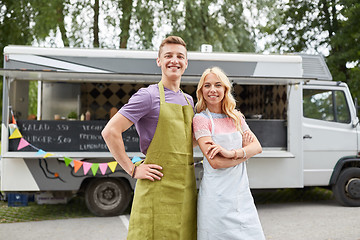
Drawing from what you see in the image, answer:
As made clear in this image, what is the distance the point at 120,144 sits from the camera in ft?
7.54

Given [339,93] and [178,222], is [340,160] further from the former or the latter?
[178,222]

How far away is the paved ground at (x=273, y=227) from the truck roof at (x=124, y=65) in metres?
2.22

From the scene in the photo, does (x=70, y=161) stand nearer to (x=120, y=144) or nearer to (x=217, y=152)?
(x=120, y=144)

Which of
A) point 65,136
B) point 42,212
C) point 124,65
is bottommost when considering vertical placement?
point 42,212

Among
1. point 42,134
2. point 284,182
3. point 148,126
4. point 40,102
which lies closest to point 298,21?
point 284,182

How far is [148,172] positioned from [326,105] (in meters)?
5.83

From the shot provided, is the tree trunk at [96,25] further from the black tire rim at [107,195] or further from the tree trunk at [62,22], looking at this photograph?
the black tire rim at [107,195]

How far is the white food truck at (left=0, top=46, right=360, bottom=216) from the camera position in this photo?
6094 millimetres

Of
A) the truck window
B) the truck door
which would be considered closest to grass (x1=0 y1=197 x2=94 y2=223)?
the truck door

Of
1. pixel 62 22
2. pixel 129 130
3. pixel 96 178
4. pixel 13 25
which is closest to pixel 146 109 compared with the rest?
pixel 129 130

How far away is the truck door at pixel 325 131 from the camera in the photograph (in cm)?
712

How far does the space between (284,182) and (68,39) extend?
26.4ft

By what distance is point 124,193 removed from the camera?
254 inches

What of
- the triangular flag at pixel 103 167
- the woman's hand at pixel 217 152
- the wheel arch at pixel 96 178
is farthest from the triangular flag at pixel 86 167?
the woman's hand at pixel 217 152
